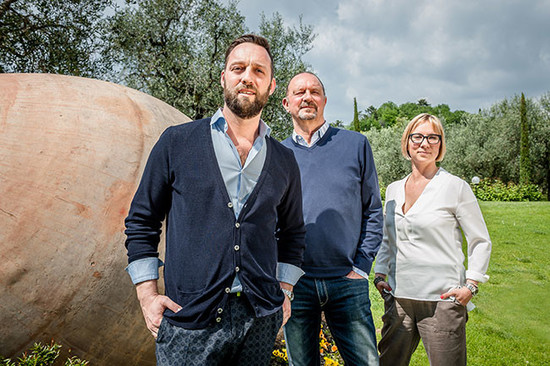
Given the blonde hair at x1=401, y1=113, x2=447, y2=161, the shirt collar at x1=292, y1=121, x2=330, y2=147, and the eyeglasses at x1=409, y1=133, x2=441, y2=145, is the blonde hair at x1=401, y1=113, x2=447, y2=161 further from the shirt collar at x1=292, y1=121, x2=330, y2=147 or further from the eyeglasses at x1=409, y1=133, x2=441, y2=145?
the shirt collar at x1=292, y1=121, x2=330, y2=147

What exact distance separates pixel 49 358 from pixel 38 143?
149 centimetres

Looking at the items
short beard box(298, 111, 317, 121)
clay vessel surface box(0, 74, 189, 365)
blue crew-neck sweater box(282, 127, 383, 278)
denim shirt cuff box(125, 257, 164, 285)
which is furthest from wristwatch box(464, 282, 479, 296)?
clay vessel surface box(0, 74, 189, 365)

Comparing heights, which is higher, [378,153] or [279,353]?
[378,153]

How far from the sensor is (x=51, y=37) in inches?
421

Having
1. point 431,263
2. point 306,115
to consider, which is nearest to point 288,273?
point 431,263

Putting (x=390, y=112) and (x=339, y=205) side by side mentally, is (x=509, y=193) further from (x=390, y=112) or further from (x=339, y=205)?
(x=390, y=112)

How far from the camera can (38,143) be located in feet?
8.87

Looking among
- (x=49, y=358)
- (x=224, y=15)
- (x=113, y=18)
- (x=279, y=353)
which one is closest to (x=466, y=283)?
(x=279, y=353)

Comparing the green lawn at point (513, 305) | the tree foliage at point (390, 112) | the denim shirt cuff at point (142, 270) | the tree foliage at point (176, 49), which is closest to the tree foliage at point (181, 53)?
the tree foliage at point (176, 49)

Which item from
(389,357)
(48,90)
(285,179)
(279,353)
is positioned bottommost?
(279,353)

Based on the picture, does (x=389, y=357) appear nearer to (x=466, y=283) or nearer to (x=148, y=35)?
(x=466, y=283)

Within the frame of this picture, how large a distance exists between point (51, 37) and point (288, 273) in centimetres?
1151

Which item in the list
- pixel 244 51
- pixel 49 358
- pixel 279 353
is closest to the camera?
pixel 244 51

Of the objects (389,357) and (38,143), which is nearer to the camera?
(38,143)
